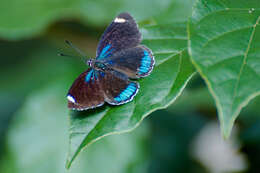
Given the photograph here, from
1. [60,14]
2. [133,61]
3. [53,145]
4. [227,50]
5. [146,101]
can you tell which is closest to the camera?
[227,50]

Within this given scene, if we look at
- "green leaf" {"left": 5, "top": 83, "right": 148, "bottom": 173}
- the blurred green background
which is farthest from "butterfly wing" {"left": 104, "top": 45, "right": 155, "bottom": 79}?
"green leaf" {"left": 5, "top": 83, "right": 148, "bottom": 173}

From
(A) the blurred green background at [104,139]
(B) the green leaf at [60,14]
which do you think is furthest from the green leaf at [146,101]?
(B) the green leaf at [60,14]

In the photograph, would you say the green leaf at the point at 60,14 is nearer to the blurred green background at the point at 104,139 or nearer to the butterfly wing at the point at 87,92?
the blurred green background at the point at 104,139

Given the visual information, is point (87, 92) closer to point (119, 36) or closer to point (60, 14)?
point (119, 36)

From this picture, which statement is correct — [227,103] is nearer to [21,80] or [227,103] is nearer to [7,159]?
[7,159]

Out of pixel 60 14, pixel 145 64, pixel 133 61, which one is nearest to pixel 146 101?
pixel 145 64

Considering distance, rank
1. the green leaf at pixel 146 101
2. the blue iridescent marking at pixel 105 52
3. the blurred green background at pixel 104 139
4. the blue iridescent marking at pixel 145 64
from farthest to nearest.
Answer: the blurred green background at pixel 104 139 < the blue iridescent marking at pixel 105 52 < the blue iridescent marking at pixel 145 64 < the green leaf at pixel 146 101
